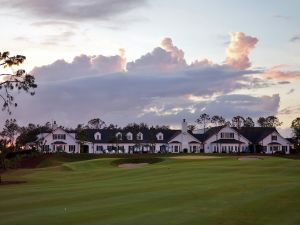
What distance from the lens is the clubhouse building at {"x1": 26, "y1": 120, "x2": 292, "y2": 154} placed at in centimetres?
15000

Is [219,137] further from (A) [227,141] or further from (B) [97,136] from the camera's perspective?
(B) [97,136]

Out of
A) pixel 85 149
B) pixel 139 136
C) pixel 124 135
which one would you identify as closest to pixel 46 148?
pixel 85 149

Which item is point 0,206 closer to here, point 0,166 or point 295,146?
point 0,166

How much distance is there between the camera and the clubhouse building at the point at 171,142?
5906 inches

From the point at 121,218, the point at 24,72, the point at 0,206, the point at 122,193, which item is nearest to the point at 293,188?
the point at 122,193

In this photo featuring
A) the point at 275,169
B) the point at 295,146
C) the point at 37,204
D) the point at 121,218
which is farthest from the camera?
the point at 295,146

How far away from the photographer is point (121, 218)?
20.8m

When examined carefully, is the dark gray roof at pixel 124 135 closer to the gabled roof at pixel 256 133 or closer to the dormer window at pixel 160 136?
the dormer window at pixel 160 136

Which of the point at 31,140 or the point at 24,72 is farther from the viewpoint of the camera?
the point at 31,140

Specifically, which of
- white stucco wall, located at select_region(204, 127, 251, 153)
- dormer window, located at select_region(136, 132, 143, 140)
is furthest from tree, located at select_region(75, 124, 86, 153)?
white stucco wall, located at select_region(204, 127, 251, 153)

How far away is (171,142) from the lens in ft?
499

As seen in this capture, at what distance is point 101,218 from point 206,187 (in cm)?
1128

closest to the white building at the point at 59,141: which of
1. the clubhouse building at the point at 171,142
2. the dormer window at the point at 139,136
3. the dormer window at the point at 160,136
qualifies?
the clubhouse building at the point at 171,142

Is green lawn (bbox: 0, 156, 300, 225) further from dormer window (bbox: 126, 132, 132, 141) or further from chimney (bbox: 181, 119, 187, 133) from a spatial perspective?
dormer window (bbox: 126, 132, 132, 141)
